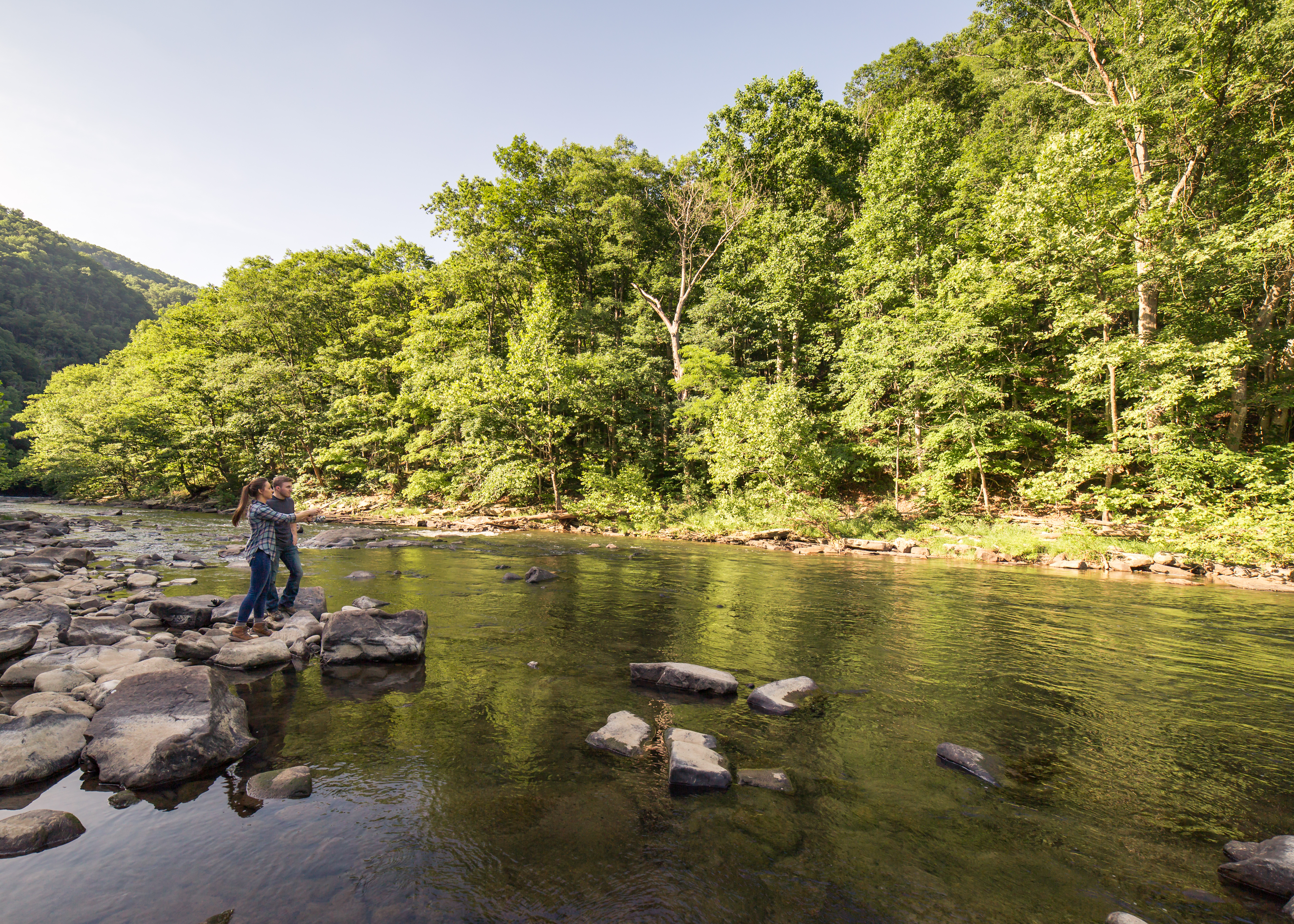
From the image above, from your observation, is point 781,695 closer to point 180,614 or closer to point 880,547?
point 180,614

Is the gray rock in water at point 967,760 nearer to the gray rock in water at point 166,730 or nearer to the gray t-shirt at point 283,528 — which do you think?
the gray rock in water at point 166,730

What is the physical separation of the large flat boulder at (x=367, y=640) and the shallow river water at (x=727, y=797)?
0.27 meters

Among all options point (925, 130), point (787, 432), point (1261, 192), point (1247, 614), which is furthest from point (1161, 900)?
point (925, 130)

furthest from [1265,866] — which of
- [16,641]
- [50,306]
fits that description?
[50,306]

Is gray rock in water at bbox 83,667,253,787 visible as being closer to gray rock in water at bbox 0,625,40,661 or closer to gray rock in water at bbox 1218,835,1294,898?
gray rock in water at bbox 0,625,40,661

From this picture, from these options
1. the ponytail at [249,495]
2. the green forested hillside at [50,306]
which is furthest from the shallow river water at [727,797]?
the green forested hillside at [50,306]

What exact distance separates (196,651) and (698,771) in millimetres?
6865

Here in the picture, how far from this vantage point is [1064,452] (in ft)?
70.1

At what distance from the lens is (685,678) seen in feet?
19.9

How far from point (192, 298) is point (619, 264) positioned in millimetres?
118584

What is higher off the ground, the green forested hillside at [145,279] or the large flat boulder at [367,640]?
the green forested hillside at [145,279]

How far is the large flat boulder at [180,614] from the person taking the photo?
8000 millimetres

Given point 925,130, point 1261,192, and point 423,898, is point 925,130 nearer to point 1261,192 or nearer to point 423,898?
point 1261,192

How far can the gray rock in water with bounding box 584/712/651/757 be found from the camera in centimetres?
464
